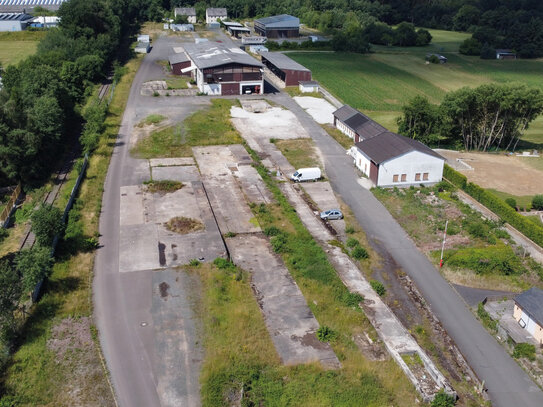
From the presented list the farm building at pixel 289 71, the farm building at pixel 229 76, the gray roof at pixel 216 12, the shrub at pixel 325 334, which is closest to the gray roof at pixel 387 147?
the shrub at pixel 325 334

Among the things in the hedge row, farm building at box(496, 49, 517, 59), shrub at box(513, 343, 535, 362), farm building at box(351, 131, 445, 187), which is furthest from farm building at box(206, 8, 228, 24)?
shrub at box(513, 343, 535, 362)

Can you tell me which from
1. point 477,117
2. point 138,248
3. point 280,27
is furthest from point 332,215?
point 280,27

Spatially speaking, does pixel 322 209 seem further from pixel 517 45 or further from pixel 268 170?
pixel 517 45

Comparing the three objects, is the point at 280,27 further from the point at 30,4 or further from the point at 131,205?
the point at 131,205

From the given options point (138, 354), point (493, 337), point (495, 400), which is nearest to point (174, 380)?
point (138, 354)

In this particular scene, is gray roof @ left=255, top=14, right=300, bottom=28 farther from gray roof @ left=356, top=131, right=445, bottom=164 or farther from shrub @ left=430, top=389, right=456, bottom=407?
shrub @ left=430, top=389, right=456, bottom=407

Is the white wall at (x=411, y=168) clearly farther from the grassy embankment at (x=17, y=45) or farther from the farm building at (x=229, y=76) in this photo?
the grassy embankment at (x=17, y=45)
